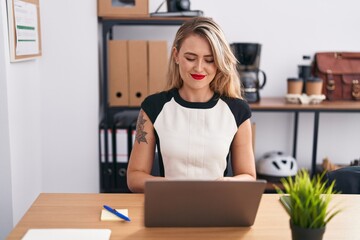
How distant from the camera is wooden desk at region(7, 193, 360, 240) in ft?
4.05

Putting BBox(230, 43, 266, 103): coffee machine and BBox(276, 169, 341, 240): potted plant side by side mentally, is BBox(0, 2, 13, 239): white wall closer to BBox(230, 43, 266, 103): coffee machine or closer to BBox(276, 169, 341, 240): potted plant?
BBox(230, 43, 266, 103): coffee machine

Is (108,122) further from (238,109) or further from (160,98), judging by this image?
(238,109)

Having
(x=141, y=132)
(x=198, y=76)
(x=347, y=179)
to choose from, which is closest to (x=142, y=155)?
(x=141, y=132)

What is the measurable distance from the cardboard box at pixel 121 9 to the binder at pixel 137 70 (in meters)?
0.17

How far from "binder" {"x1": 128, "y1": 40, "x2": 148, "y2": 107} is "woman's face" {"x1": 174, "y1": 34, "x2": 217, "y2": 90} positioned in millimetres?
1139

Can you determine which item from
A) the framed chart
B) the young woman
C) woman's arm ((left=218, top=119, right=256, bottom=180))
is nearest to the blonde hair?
the young woman

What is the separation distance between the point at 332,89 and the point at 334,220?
195cm

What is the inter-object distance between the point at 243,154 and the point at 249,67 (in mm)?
1340

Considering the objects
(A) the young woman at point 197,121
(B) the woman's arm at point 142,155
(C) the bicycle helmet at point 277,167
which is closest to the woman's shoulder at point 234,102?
(A) the young woman at point 197,121

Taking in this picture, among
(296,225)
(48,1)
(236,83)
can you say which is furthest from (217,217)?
(48,1)

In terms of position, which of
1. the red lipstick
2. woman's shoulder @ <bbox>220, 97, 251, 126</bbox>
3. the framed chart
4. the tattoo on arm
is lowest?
the tattoo on arm

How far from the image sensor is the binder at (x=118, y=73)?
9.37 feet

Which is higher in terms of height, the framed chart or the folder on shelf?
the framed chart

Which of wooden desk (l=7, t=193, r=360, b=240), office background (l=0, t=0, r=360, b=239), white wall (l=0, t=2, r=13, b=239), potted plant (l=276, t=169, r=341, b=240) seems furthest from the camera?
office background (l=0, t=0, r=360, b=239)
